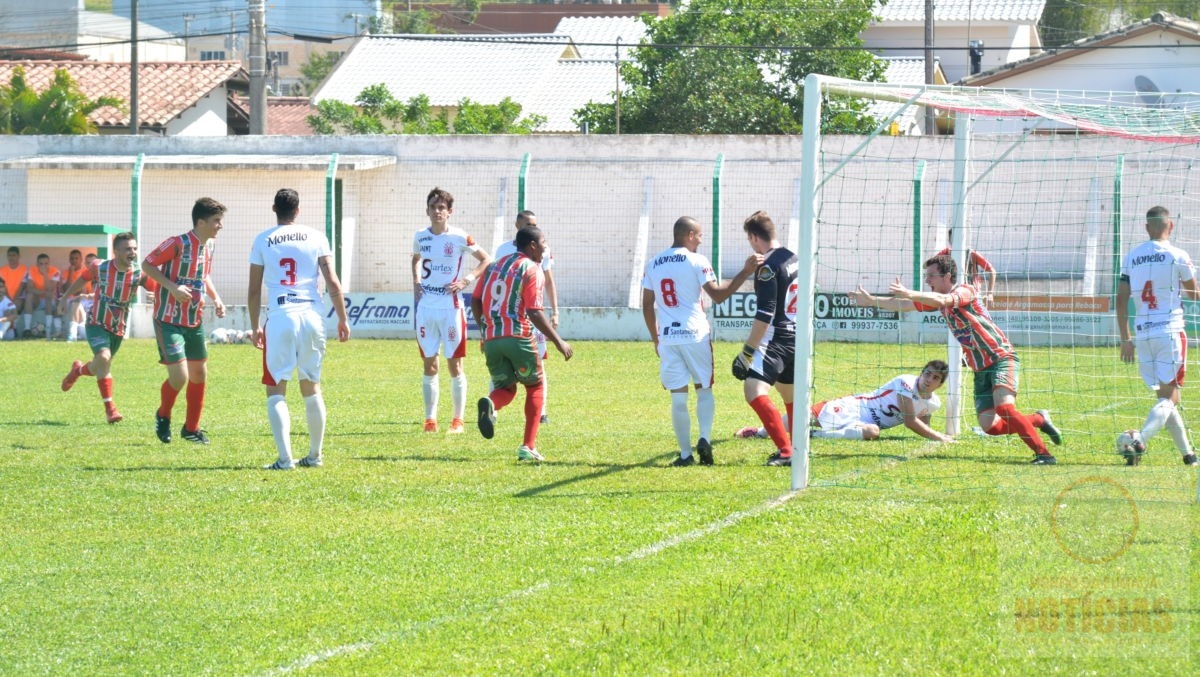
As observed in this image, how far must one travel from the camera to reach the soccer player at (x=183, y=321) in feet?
38.8

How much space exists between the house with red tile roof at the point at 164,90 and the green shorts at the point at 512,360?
3367 centimetres

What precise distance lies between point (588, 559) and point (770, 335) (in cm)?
363

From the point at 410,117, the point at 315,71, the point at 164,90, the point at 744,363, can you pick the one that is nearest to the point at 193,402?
the point at 744,363

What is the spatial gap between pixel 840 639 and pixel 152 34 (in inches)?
3433

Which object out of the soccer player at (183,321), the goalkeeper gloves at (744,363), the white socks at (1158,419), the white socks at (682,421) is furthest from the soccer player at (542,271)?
the white socks at (1158,419)

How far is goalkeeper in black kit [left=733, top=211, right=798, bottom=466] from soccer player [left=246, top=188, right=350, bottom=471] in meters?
2.93

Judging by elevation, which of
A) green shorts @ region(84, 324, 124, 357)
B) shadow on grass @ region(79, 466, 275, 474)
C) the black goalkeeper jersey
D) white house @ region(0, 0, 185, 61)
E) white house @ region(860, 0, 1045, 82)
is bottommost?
shadow on grass @ region(79, 466, 275, 474)

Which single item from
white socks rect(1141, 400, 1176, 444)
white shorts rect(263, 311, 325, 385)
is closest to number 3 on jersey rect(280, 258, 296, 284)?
white shorts rect(263, 311, 325, 385)

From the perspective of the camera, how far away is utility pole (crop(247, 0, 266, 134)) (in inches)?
1090

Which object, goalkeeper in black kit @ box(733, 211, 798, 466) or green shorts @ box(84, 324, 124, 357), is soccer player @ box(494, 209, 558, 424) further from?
green shorts @ box(84, 324, 124, 357)

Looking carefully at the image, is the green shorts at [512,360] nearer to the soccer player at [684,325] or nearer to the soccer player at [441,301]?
the soccer player at [684,325]

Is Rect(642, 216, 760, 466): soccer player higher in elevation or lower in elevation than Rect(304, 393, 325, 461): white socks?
higher

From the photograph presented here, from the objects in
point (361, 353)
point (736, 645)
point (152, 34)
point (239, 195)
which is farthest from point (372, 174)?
point (152, 34)

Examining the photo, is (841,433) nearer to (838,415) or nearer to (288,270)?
(838,415)
